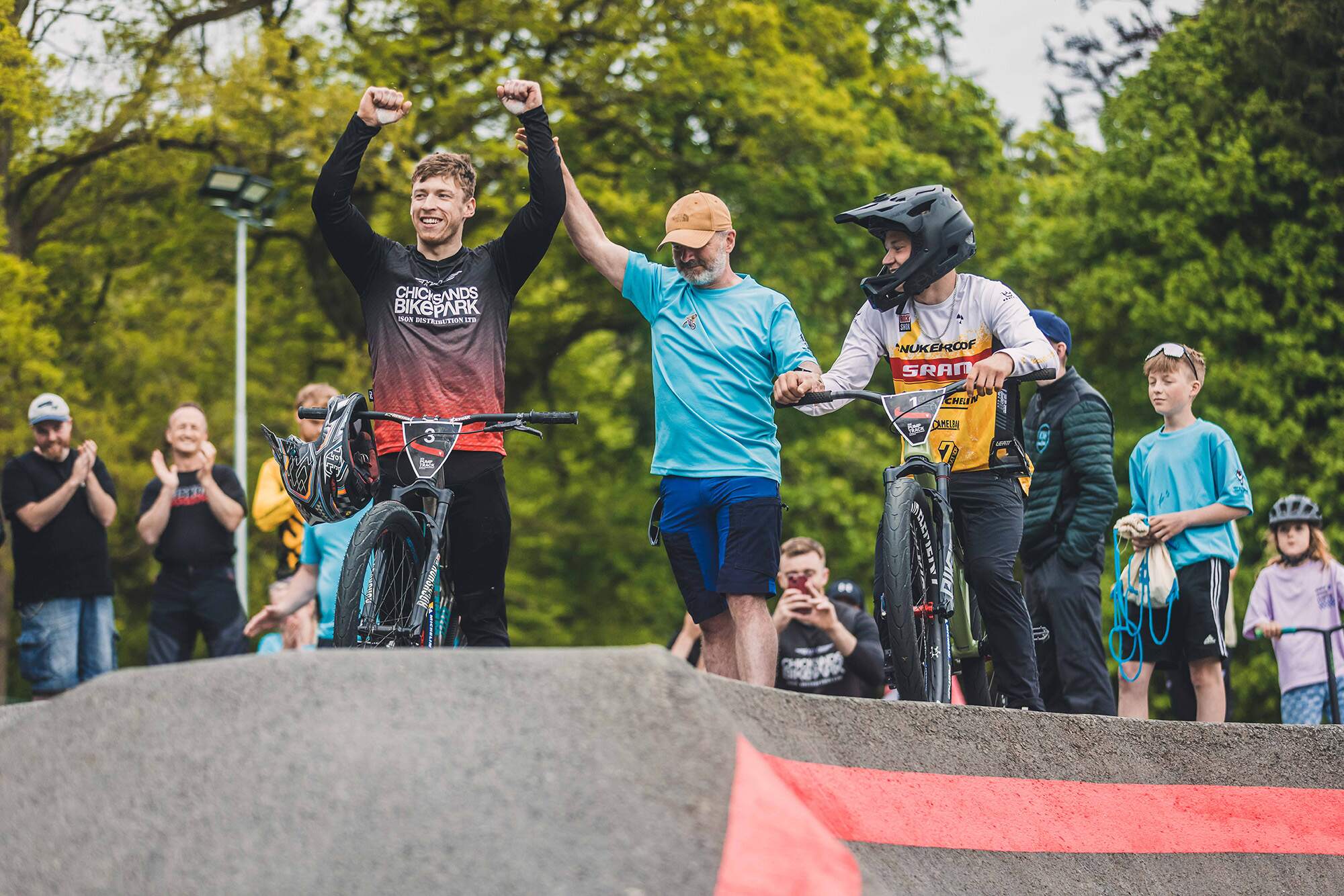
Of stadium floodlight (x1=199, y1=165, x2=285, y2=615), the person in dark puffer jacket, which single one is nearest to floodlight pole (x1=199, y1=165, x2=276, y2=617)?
stadium floodlight (x1=199, y1=165, x2=285, y2=615)

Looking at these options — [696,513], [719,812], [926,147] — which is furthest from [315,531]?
[926,147]

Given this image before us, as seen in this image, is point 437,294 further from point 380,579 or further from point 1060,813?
point 1060,813

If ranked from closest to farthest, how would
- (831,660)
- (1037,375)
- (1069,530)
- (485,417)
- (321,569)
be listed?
(485,417) < (1037,375) < (1069,530) < (321,569) < (831,660)

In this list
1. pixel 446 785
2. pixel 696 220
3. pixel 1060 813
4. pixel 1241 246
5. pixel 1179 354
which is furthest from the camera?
pixel 1241 246

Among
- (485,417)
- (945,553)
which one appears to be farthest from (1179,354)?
(485,417)

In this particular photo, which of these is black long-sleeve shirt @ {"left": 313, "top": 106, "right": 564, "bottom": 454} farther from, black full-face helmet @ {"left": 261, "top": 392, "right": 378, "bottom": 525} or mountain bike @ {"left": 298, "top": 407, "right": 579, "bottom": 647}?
black full-face helmet @ {"left": 261, "top": 392, "right": 378, "bottom": 525}

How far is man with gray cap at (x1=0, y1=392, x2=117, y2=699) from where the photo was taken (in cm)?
902

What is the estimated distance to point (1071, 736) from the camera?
5102mm

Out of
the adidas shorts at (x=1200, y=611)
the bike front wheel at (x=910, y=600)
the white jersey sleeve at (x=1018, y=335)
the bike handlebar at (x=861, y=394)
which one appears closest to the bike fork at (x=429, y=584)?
the bike handlebar at (x=861, y=394)

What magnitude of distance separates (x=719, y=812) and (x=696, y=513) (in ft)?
9.15

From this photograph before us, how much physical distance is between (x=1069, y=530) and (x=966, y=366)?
75.6 inches

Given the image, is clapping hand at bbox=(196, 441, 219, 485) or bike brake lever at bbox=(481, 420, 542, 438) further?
clapping hand at bbox=(196, 441, 219, 485)

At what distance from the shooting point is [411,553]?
568 cm

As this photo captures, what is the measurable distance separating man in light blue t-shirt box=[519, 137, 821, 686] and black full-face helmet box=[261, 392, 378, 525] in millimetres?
1211
